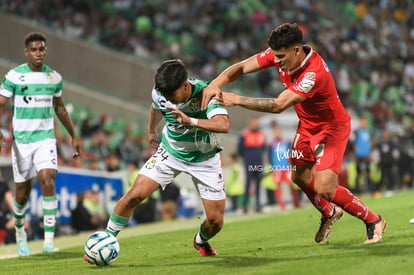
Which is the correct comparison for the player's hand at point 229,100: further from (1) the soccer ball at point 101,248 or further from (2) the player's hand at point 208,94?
(1) the soccer ball at point 101,248

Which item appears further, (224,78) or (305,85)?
(224,78)

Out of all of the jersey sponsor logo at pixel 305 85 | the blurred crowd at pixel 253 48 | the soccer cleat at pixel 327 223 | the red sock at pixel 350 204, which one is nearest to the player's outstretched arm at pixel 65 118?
the soccer cleat at pixel 327 223

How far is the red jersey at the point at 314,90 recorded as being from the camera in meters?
9.31

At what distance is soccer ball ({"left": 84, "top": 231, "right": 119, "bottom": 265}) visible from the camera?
30.1 feet

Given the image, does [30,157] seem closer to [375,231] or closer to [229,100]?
[229,100]

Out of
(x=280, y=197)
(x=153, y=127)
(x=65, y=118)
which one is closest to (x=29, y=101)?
(x=65, y=118)

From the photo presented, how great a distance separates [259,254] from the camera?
986 cm

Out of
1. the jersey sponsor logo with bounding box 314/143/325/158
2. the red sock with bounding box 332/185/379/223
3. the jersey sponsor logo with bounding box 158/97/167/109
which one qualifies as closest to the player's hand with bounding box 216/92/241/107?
the jersey sponsor logo with bounding box 158/97/167/109

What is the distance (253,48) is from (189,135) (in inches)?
790

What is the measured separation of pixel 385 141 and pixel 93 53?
897 centimetres

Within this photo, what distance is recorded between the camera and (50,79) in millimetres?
11945

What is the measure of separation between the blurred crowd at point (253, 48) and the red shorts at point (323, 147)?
33.1 feet

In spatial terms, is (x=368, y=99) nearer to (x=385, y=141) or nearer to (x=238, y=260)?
(x=385, y=141)

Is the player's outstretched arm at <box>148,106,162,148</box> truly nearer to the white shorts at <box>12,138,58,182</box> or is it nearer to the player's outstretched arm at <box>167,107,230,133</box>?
the player's outstretched arm at <box>167,107,230,133</box>
